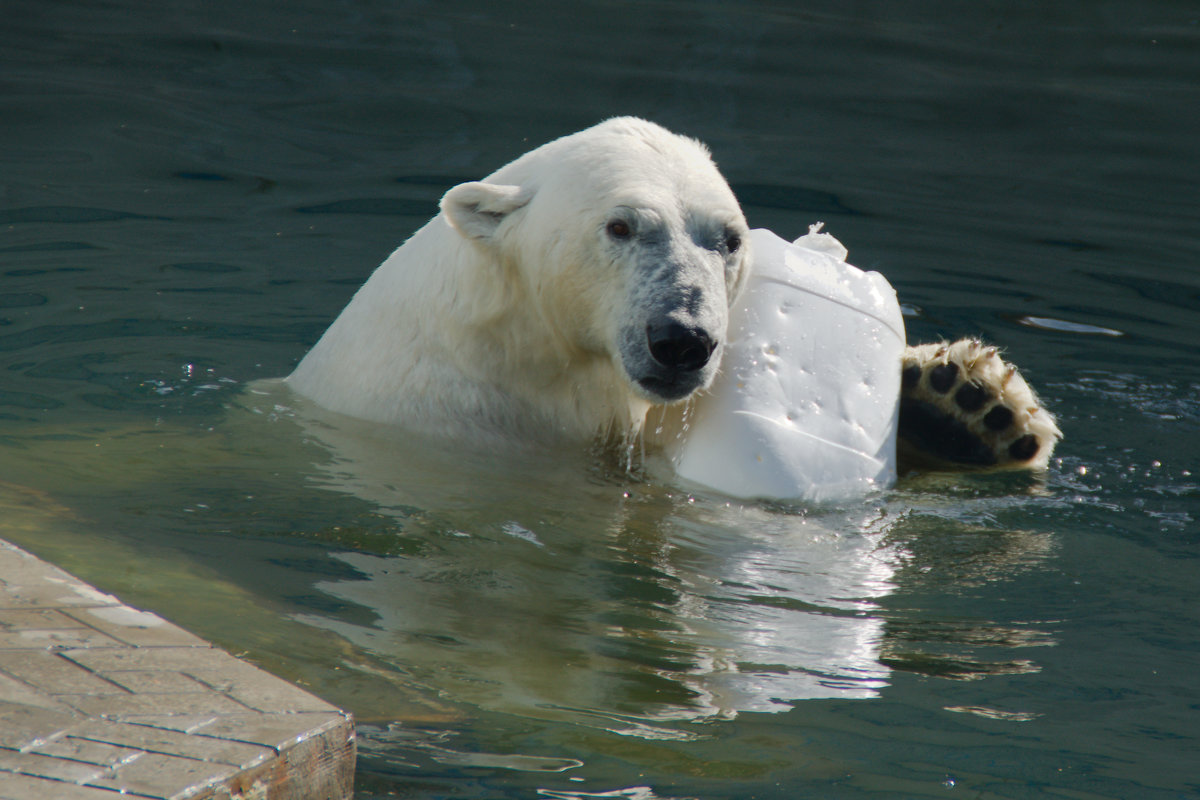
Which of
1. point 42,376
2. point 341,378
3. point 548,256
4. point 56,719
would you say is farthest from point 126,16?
point 56,719

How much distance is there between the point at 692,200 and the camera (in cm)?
333

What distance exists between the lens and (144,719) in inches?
74.4

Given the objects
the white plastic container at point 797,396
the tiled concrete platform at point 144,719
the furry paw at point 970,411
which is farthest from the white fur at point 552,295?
the tiled concrete platform at point 144,719

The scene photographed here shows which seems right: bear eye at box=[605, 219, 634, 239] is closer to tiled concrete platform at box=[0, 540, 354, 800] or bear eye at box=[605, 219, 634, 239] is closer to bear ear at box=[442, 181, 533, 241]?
bear ear at box=[442, 181, 533, 241]

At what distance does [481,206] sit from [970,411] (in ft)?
4.71

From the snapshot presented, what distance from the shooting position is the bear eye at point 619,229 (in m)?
3.28

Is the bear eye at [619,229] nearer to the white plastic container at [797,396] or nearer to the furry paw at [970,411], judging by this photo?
the white plastic container at [797,396]

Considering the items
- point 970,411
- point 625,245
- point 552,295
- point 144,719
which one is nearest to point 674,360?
point 625,245

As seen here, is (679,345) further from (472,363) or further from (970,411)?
(970,411)

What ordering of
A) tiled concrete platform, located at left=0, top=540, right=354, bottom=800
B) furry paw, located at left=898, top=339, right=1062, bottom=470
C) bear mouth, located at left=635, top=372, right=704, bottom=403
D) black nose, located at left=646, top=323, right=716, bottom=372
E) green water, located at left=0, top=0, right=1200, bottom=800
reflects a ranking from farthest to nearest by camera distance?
furry paw, located at left=898, top=339, right=1062, bottom=470 < bear mouth, located at left=635, top=372, right=704, bottom=403 < black nose, located at left=646, top=323, right=716, bottom=372 < green water, located at left=0, top=0, right=1200, bottom=800 < tiled concrete platform, located at left=0, top=540, right=354, bottom=800

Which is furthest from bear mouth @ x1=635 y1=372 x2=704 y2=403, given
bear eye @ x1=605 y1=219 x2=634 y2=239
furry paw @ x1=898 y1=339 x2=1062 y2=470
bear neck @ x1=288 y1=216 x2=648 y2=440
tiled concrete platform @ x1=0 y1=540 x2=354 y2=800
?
tiled concrete platform @ x1=0 y1=540 x2=354 y2=800

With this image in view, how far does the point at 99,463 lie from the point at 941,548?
2275mm

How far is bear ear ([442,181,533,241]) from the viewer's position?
345 cm

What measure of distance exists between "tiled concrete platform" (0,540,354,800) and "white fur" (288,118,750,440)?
1457mm
